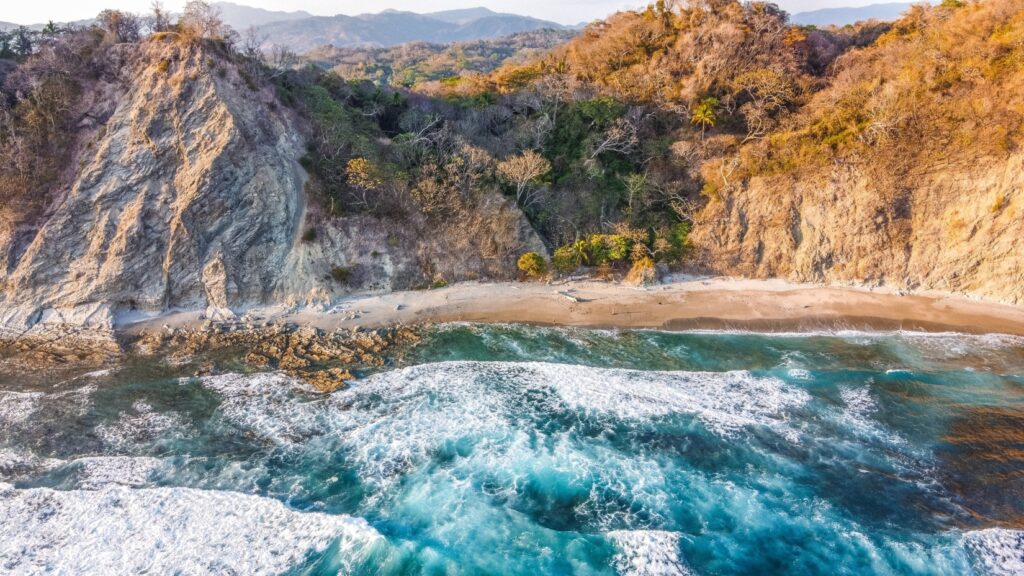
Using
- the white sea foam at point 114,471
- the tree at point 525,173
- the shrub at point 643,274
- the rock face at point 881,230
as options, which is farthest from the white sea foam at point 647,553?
Answer: the tree at point 525,173

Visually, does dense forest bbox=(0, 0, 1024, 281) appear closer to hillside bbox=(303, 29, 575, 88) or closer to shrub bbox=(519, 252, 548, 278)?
shrub bbox=(519, 252, 548, 278)

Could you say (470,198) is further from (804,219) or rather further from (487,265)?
(804,219)

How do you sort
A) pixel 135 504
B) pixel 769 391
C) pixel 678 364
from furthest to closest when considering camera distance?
pixel 678 364
pixel 769 391
pixel 135 504

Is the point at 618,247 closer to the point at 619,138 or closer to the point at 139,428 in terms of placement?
the point at 619,138

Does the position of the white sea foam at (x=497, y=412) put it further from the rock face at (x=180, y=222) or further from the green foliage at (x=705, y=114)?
the green foliage at (x=705, y=114)

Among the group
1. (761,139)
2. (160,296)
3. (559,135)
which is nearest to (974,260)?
(761,139)

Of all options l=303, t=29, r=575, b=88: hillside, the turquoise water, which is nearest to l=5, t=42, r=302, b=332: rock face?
the turquoise water
